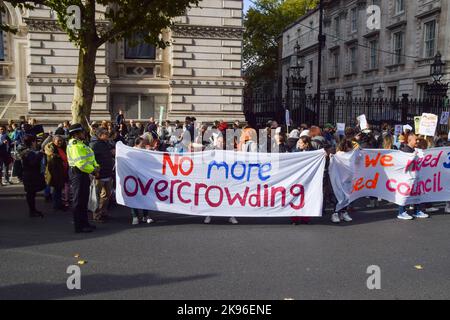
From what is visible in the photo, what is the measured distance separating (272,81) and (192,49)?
48181 millimetres

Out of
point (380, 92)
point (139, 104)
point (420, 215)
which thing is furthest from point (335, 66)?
point (420, 215)

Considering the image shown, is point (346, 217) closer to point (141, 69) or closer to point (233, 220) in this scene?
point (233, 220)

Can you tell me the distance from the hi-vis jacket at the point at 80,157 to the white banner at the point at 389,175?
460cm

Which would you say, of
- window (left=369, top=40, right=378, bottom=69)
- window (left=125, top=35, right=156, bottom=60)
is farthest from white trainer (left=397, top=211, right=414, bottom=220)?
window (left=369, top=40, right=378, bottom=69)

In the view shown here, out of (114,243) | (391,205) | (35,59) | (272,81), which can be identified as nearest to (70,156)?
(114,243)

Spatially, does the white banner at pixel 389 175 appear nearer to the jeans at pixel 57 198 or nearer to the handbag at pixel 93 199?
the handbag at pixel 93 199

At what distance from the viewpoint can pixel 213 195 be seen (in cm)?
830

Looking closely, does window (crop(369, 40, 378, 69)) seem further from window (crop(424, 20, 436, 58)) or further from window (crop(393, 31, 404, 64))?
window (crop(424, 20, 436, 58))

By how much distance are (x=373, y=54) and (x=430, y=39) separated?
7.42 meters

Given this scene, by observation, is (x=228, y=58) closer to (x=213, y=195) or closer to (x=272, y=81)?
(x=213, y=195)

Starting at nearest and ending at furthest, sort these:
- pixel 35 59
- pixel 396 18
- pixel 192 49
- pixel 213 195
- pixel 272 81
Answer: pixel 213 195
pixel 35 59
pixel 192 49
pixel 396 18
pixel 272 81

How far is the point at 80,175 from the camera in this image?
301 inches

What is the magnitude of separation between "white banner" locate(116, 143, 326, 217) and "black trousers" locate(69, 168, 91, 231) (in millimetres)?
790

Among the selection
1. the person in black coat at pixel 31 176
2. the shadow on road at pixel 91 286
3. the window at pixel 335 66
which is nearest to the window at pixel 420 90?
the window at pixel 335 66
